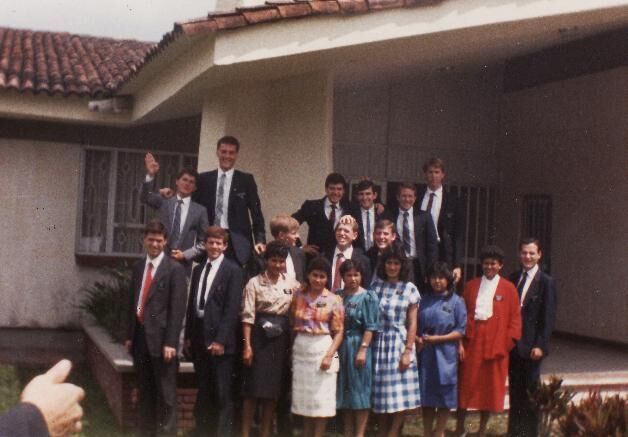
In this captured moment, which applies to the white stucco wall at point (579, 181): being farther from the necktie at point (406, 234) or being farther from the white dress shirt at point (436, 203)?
the necktie at point (406, 234)

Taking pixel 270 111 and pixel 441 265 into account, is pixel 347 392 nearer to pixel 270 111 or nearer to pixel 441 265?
pixel 441 265

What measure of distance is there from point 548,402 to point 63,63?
853 centimetres

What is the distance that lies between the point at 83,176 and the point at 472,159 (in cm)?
503

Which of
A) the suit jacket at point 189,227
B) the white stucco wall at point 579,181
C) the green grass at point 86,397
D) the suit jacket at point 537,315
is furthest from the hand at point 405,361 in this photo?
the white stucco wall at point 579,181

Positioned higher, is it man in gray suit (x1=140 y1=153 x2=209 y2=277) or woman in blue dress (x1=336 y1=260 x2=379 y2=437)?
man in gray suit (x1=140 y1=153 x2=209 y2=277)

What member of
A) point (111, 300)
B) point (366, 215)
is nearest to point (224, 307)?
point (366, 215)

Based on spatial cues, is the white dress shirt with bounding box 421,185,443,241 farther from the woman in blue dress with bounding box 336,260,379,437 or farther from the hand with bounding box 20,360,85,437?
the hand with bounding box 20,360,85,437

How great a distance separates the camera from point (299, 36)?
26.1ft

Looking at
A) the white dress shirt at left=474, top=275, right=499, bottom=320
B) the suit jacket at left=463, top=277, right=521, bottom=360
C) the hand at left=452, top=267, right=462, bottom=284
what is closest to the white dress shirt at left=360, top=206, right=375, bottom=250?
the hand at left=452, top=267, right=462, bottom=284

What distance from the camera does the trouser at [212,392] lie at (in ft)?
22.6

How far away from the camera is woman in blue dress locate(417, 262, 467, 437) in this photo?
7.12 m

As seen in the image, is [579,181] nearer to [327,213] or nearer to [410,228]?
[410,228]

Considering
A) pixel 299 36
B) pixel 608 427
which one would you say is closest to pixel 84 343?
pixel 299 36

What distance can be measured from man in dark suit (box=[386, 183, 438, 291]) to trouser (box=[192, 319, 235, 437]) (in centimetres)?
177
